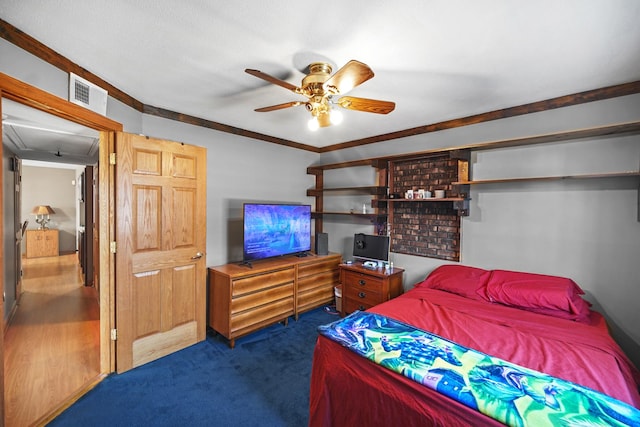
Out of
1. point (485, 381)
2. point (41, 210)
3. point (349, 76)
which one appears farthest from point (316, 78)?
point (41, 210)

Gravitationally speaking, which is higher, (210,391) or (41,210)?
(41,210)

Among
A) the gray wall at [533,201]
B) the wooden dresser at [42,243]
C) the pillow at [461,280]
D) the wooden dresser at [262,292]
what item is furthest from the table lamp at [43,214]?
the pillow at [461,280]

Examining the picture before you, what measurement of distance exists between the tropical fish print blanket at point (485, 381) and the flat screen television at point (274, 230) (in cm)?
171

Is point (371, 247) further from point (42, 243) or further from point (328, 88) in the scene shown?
point (42, 243)

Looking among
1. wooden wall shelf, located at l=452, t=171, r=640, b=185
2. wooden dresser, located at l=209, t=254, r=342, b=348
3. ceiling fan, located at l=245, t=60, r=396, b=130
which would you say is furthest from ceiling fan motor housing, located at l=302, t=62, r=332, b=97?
wooden dresser, located at l=209, t=254, r=342, b=348

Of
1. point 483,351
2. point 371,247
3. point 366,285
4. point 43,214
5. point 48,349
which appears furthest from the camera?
point 43,214

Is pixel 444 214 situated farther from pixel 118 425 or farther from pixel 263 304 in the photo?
pixel 118 425

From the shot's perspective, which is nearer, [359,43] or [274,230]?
[359,43]

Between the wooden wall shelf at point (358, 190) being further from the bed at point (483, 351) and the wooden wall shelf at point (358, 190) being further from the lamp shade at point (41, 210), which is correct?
the lamp shade at point (41, 210)

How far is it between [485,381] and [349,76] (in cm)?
176

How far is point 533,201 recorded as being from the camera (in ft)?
8.69

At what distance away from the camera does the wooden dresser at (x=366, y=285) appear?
322 centimetres

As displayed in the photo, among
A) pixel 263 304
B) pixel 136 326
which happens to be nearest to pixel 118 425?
pixel 136 326

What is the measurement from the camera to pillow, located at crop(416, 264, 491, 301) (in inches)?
103
